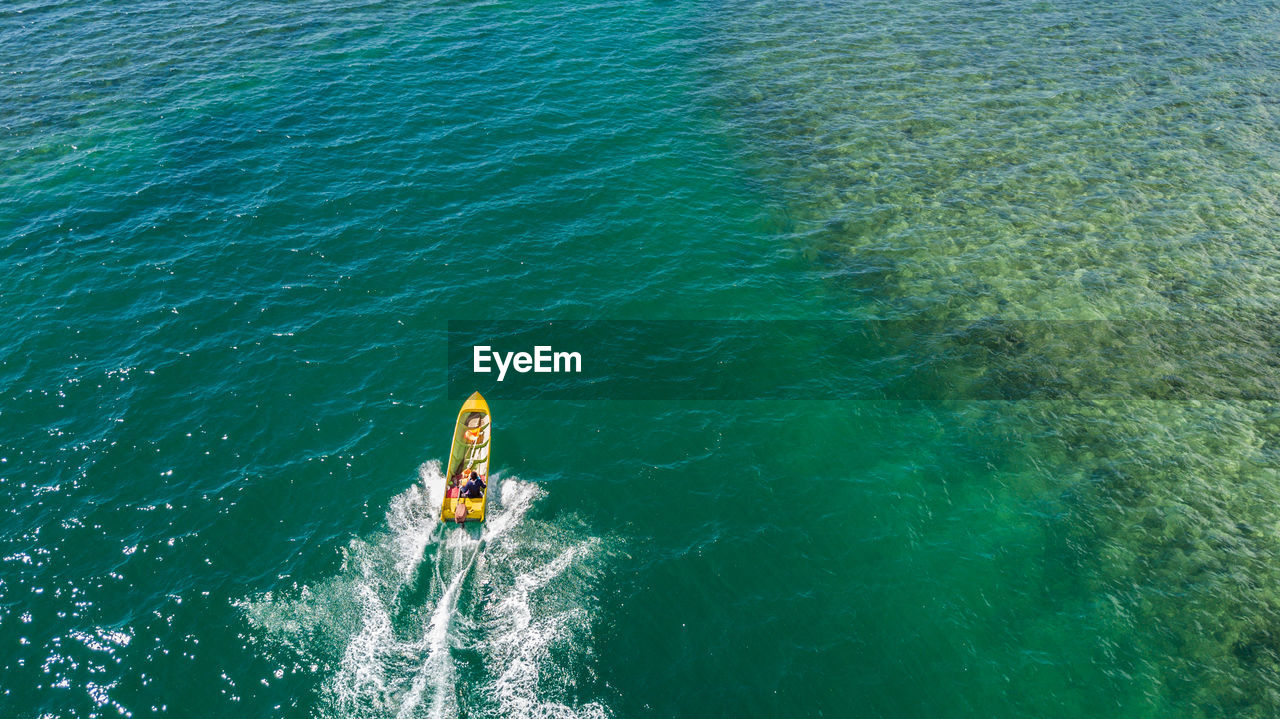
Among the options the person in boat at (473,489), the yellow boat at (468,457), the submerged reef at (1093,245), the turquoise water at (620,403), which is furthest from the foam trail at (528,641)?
the submerged reef at (1093,245)

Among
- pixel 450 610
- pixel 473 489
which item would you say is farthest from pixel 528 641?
pixel 473 489

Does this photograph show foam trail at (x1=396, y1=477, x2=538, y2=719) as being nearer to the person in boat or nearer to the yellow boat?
the yellow boat

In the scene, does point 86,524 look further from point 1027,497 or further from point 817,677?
point 1027,497

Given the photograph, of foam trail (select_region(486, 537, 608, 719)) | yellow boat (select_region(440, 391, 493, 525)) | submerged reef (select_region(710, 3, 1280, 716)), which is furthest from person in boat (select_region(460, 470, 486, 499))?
submerged reef (select_region(710, 3, 1280, 716))

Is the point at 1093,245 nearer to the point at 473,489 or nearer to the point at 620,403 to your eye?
the point at 620,403

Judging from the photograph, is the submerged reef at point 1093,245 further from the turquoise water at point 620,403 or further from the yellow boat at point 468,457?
the yellow boat at point 468,457
